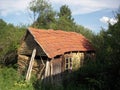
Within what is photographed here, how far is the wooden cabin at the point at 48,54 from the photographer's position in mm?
20094

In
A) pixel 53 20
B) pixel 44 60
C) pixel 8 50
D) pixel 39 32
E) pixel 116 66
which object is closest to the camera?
pixel 116 66

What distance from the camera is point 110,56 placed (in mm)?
18156

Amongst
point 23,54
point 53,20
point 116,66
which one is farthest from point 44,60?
Result: point 53,20

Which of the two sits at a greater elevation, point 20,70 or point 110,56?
point 110,56

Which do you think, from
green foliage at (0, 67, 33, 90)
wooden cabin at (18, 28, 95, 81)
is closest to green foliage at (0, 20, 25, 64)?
wooden cabin at (18, 28, 95, 81)

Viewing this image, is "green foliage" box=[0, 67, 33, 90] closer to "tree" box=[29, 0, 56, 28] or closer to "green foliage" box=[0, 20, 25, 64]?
"green foliage" box=[0, 20, 25, 64]

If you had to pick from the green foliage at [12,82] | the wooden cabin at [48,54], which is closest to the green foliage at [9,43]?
the wooden cabin at [48,54]

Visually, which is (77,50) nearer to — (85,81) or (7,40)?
(85,81)

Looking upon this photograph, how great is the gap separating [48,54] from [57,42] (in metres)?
3.12

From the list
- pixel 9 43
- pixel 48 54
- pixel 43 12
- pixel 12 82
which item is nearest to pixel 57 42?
pixel 48 54

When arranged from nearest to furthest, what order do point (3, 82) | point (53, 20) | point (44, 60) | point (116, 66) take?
point (116, 66)
point (3, 82)
point (44, 60)
point (53, 20)

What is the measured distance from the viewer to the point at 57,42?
2236 cm

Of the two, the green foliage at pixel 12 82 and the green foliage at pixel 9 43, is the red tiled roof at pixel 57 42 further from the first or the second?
the green foliage at pixel 9 43

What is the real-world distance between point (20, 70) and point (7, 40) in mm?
7671
